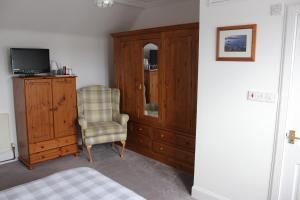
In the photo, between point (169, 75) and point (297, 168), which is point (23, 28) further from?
point (297, 168)

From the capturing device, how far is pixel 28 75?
3500mm

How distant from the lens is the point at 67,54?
4074mm

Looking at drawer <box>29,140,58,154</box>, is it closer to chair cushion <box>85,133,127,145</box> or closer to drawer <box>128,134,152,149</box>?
chair cushion <box>85,133,127,145</box>

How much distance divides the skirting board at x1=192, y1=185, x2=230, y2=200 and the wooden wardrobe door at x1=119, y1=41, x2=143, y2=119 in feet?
5.22

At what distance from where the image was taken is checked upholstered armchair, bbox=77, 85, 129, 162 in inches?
144

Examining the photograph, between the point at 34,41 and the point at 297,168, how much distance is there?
3.64m

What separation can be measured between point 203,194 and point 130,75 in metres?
2.08

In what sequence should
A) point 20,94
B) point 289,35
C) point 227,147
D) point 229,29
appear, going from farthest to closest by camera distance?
point 20,94 → point 227,147 → point 229,29 → point 289,35

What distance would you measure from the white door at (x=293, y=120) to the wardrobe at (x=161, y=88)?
120 centimetres

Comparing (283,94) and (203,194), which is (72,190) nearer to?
(203,194)

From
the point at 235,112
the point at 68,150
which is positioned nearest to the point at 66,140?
the point at 68,150

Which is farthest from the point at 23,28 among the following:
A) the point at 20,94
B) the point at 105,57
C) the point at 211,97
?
the point at 211,97

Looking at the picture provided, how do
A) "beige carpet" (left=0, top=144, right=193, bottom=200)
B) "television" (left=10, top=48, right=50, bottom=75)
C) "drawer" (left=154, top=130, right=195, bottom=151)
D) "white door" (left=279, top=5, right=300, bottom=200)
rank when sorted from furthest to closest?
"television" (left=10, top=48, right=50, bottom=75)
"drawer" (left=154, top=130, right=195, bottom=151)
"beige carpet" (left=0, top=144, right=193, bottom=200)
"white door" (left=279, top=5, right=300, bottom=200)

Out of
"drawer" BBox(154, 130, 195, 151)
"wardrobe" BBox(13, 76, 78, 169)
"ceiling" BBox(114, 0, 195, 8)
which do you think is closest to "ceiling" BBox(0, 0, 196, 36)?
"ceiling" BBox(114, 0, 195, 8)
